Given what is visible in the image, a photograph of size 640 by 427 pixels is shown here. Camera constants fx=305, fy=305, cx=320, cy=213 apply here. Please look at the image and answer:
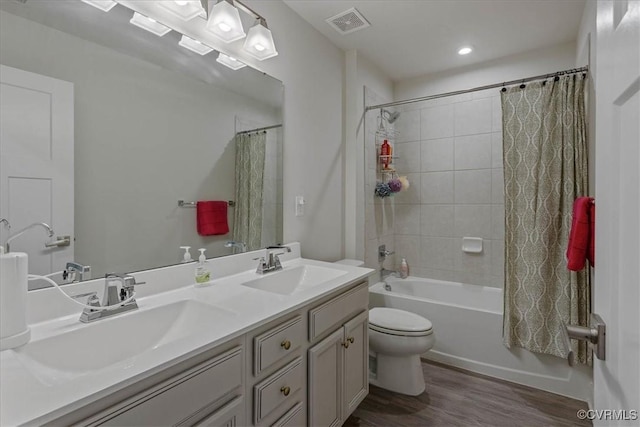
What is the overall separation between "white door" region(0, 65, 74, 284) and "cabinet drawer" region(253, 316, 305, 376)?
2.45ft

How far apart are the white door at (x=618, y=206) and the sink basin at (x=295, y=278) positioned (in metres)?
1.22

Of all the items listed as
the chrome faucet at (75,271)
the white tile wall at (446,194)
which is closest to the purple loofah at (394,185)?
the white tile wall at (446,194)

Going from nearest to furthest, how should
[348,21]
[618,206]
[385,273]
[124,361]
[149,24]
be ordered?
[618,206] < [124,361] < [149,24] < [348,21] < [385,273]

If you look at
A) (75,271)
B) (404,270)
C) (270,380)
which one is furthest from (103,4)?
(404,270)

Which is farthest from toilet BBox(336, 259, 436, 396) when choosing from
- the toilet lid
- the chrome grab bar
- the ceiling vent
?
the ceiling vent

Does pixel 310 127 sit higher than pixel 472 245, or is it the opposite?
pixel 310 127

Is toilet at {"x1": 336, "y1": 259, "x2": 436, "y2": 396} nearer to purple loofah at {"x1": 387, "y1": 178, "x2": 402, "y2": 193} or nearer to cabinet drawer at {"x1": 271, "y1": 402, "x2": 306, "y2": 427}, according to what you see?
cabinet drawer at {"x1": 271, "y1": 402, "x2": 306, "y2": 427}

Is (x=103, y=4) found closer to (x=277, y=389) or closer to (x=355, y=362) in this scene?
(x=277, y=389)

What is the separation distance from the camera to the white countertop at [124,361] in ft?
1.89

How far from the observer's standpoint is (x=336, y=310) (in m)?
1.48

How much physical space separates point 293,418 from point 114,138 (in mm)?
1311

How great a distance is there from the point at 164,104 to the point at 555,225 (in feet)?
8.14

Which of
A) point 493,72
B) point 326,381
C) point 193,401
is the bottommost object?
point 326,381

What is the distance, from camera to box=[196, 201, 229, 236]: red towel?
59.6 inches
